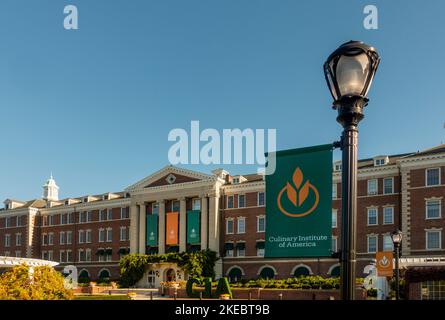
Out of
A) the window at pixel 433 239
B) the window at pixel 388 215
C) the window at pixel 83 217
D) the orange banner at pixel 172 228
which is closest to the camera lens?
the window at pixel 433 239

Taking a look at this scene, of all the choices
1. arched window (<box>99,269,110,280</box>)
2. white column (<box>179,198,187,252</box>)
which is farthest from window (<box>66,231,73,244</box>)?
white column (<box>179,198,187,252</box>)

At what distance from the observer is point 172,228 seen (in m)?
65.3

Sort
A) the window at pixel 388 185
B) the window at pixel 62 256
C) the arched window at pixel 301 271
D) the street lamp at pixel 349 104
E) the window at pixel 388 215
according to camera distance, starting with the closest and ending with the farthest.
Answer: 1. the street lamp at pixel 349 104
2. the window at pixel 388 215
3. the window at pixel 388 185
4. the arched window at pixel 301 271
5. the window at pixel 62 256

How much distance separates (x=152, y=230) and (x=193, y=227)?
664cm

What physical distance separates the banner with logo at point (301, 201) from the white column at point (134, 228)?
63.7 meters

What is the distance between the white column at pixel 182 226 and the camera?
63688 millimetres

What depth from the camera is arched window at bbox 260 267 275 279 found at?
58688mm

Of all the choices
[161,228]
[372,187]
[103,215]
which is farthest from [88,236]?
[372,187]

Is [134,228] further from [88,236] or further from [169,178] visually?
[88,236]

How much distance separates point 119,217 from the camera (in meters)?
73.4

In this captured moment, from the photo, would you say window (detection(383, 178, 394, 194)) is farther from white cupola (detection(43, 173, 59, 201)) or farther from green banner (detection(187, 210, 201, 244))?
white cupola (detection(43, 173, 59, 201))

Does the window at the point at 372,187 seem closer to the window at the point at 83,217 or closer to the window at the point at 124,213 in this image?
the window at the point at 124,213

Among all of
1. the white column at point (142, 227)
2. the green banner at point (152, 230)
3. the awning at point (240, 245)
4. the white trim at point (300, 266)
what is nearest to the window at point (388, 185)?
the white trim at point (300, 266)
